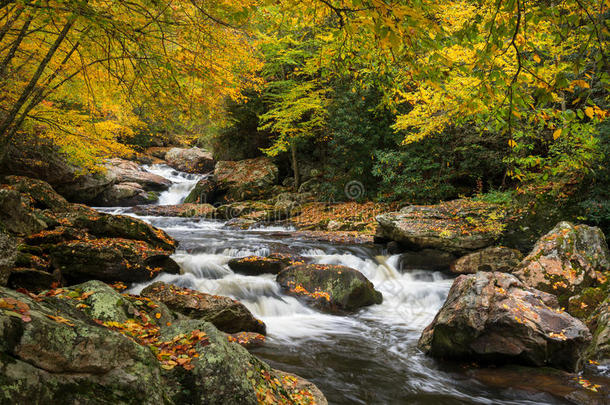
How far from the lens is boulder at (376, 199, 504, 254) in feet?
29.3

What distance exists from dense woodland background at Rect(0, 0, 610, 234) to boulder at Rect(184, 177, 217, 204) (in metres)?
3.07

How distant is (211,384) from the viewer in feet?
7.15

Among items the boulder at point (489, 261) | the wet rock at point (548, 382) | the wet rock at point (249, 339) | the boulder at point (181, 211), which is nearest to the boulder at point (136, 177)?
the boulder at point (181, 211)

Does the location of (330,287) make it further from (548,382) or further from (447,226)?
(447,226)

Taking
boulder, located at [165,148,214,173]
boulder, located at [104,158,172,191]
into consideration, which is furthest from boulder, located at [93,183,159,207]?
boulder, located at [165,148,214,173]

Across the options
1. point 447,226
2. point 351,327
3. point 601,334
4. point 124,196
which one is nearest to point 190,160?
point 124,196

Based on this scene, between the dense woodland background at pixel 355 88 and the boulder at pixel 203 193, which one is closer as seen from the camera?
the dense woodland background at pixel 355 88

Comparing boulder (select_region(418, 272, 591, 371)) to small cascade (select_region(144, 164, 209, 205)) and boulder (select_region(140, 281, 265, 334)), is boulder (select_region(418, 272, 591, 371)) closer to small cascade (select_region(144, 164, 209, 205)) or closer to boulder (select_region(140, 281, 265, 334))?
boulder (select_region(140, 281, 265, 334))

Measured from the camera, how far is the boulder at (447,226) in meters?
8.95

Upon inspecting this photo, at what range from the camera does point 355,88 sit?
11750mm

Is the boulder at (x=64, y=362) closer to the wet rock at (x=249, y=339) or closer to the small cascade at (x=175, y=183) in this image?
the wet rock at (x=249, y=339)

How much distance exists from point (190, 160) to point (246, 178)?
9.36 m

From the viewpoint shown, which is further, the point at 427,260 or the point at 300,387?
the point at 427,260

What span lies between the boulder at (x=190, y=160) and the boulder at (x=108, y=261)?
62.0ft
